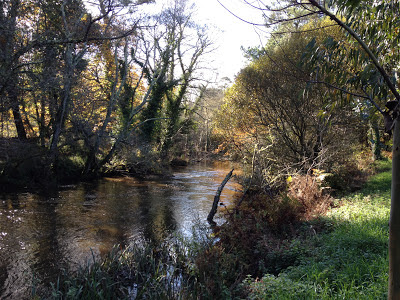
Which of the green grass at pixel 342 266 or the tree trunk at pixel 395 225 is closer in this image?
the tree trunk at pixel 395 225

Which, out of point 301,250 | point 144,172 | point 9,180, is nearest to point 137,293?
point 301,250

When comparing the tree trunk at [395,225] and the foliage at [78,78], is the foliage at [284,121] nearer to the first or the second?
the foliage at [78,78]

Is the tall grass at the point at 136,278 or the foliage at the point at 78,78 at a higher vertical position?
the foliage at the point at 78,78

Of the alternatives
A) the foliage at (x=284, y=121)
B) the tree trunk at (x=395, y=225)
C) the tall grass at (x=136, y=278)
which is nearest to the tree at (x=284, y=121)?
the foliage at (x=284, y=121)

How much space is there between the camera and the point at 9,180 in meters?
13.3

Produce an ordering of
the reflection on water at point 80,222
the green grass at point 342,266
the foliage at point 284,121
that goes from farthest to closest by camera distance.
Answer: the foliage at point 284,121
the reflection on water at point 80,222
the green grass at point 342,266

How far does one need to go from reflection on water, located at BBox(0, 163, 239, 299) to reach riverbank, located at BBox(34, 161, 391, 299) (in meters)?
1.18

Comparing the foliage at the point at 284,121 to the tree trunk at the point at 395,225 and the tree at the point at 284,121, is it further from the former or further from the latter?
the tree trunk at the point at 395,225

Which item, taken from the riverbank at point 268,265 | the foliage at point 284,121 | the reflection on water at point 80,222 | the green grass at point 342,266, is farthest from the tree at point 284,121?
the green grass at point 342,266

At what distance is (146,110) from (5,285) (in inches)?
702

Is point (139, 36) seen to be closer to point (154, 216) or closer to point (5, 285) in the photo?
point (154, 216)

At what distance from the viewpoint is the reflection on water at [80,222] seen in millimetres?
6379

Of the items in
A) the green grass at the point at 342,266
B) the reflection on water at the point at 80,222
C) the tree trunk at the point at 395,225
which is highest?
the tree trunk at the point at 395,225

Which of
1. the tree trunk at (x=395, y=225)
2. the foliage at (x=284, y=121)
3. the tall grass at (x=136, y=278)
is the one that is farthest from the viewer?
the foliage at (x=284, y=121)
